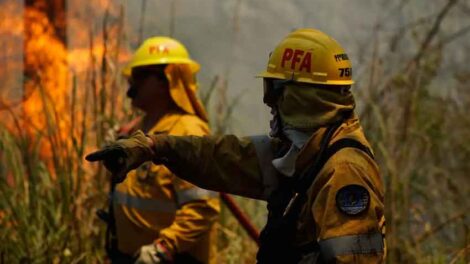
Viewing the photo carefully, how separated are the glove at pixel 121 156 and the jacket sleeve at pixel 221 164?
8.1 inches

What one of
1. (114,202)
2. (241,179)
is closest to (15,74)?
(114,202)

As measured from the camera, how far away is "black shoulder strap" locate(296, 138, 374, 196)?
2.86 m

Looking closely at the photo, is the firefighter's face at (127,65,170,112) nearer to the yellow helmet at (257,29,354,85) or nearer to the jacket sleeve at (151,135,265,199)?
the jacket sleeve at (151,135,265,199)

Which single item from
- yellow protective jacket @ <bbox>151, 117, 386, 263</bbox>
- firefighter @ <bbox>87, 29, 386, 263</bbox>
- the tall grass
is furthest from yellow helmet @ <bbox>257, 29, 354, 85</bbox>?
the tall grass

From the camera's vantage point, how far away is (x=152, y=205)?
4535 millimetres

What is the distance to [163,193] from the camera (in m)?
4.51

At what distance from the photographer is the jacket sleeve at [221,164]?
314 cm

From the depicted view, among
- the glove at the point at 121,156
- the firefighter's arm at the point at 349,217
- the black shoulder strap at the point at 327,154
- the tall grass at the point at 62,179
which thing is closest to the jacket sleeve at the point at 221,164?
the glove at the point at 121,156

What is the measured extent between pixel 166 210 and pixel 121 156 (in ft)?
Answer: 5.54

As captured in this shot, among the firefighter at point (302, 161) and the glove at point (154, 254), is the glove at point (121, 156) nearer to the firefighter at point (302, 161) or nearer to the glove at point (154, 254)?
the firefighter at point (302, 161)

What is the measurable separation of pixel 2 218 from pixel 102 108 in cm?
85

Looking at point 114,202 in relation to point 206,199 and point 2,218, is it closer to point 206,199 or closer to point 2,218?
point 206,199

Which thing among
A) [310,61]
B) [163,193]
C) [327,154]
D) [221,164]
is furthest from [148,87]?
[327,154]

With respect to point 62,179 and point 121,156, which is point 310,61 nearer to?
point 121,156
